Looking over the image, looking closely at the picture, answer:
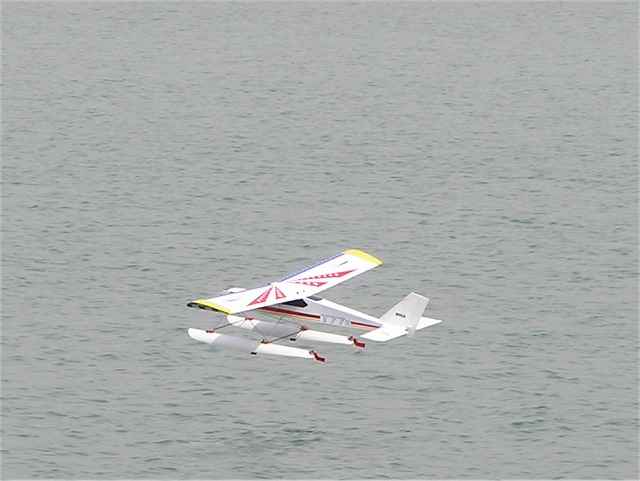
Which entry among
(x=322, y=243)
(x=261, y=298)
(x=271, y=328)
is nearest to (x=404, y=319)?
(x=261, y=298)

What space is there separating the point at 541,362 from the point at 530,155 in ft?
135

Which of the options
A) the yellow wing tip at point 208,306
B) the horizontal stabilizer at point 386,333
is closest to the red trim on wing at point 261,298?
the yellow wing tip at point 208,306

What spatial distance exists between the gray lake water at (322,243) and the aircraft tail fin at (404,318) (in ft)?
16.6

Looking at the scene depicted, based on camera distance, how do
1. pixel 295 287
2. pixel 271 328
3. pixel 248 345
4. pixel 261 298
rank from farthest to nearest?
pixel 271 328 < pixel 295 287 < pixel 261 298 < pixel 248 345

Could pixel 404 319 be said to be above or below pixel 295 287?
below

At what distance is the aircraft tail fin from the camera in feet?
179

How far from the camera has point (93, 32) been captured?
15325cm

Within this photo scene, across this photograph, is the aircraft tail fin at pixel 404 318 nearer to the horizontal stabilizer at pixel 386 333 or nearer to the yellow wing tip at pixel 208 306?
the horizontal stabilizer at pixel 386 333

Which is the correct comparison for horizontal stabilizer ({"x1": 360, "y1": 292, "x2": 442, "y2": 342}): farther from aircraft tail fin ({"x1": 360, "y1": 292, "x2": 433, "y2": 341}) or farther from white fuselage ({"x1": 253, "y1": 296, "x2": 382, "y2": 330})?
white fuselage ({"x1": 253, "y1": 296, "x2": 382, "y2": 330})

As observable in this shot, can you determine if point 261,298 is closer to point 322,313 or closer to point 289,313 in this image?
point 289,313

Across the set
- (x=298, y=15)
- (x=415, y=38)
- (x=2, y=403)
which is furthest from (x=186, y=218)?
(x=298, y=15)

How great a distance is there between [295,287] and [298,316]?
1.22 metres

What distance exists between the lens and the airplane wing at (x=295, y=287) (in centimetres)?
5431

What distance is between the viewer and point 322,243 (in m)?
80.5
